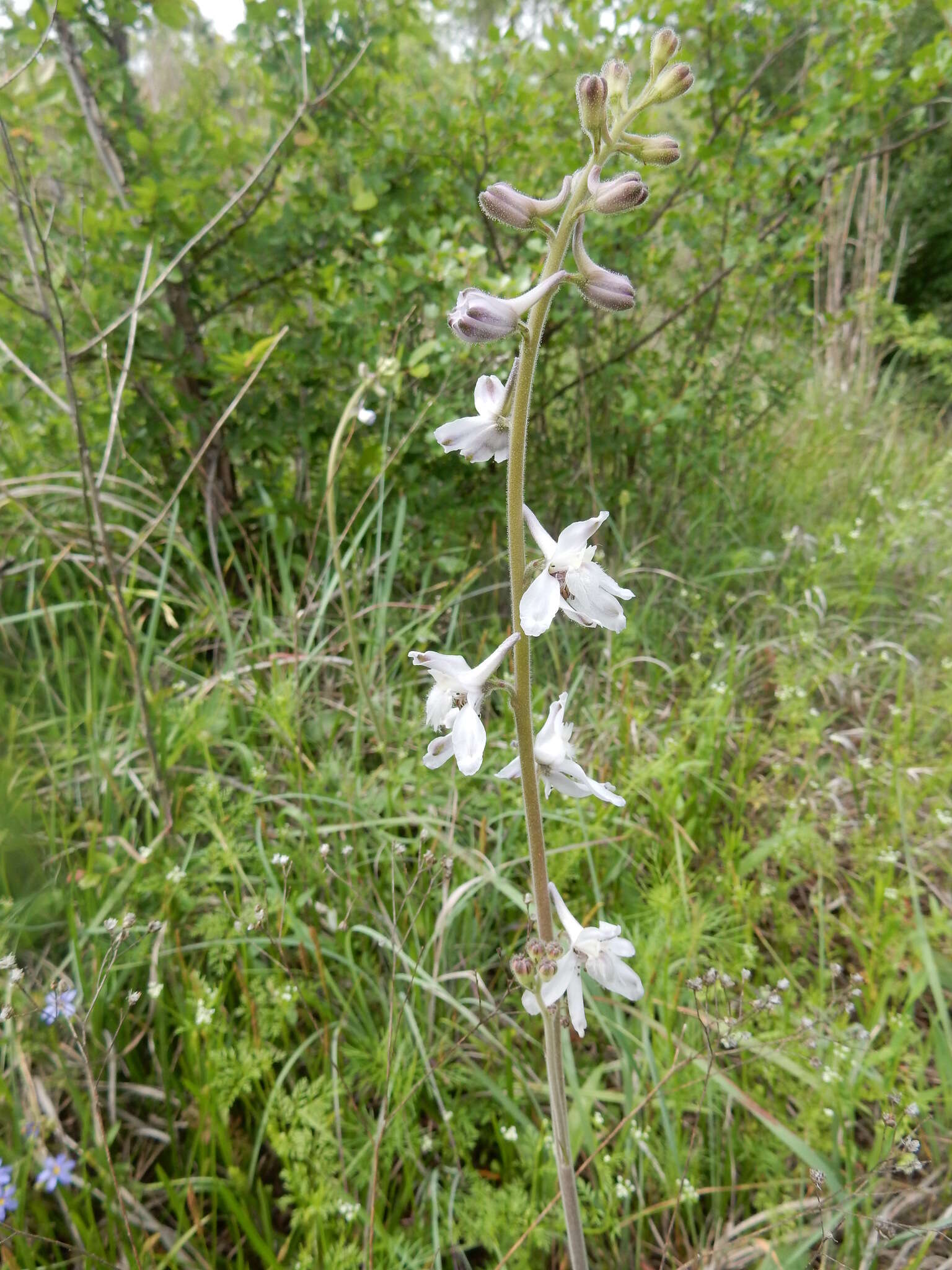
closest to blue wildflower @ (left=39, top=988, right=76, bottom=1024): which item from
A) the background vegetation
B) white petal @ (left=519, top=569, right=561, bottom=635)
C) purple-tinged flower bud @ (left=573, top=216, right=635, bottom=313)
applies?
the background vegetation

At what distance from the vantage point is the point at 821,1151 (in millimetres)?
1869

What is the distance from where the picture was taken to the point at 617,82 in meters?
1.23

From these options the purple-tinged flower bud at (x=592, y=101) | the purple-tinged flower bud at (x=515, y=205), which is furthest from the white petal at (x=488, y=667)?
the purple-tinged flower bud at (x=592, y=101)

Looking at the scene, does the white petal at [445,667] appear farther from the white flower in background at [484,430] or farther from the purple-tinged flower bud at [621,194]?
the purple-tinged flower bud at [621,194]

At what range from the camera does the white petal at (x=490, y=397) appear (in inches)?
51.3

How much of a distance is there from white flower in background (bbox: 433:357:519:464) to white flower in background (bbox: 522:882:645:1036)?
0.77 metres

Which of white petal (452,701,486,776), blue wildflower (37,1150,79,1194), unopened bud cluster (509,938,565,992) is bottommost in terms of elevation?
blue wildflower (37,1150,79,1194)

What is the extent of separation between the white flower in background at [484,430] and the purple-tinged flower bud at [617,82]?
0.47m

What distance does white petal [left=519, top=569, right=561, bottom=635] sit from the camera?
113cm

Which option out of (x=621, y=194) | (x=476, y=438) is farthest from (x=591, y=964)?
(x=621, y=194)

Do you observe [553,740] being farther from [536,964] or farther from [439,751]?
[536,964]

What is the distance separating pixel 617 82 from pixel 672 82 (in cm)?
10

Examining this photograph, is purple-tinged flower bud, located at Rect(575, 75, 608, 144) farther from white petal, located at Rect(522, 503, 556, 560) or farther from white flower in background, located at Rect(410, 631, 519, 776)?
white flower in background, located at Rect(410, 631, 519, 776)

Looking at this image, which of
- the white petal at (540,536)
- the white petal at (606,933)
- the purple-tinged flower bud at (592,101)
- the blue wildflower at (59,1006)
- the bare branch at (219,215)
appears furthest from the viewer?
the bare branch at (219,215)
